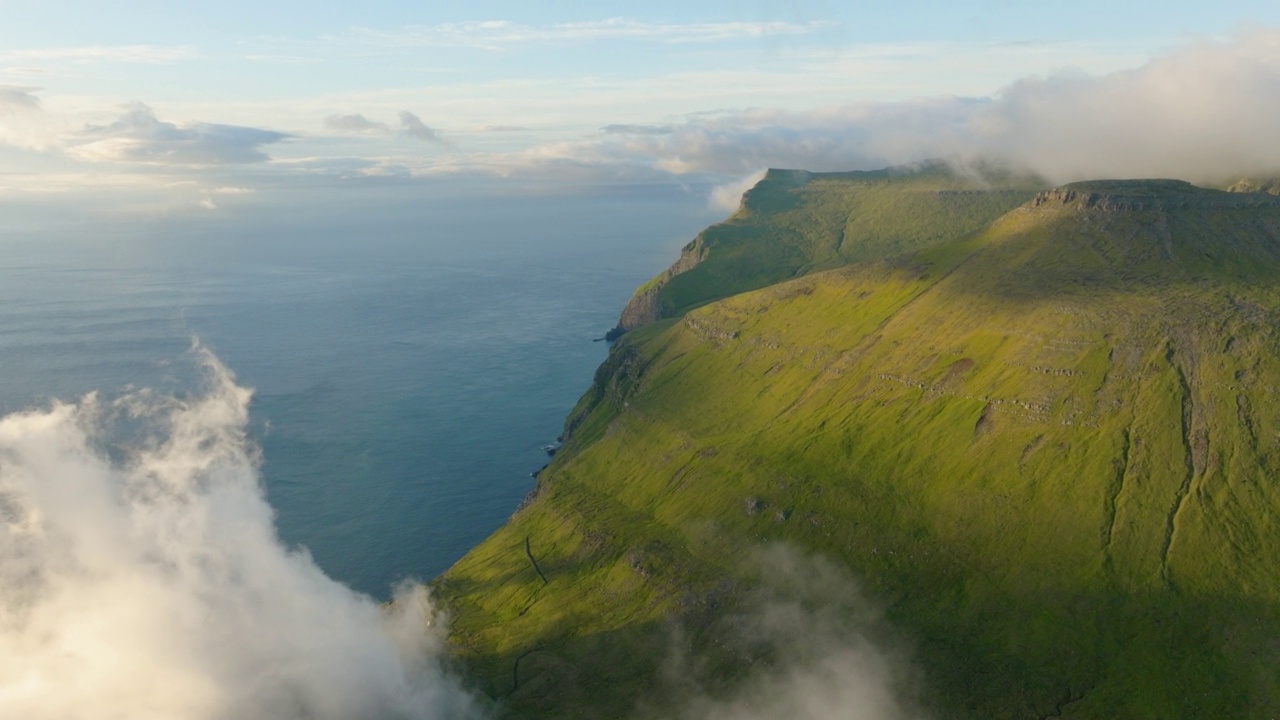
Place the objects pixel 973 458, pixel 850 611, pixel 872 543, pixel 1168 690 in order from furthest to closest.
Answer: pixel 973 458, pixel 872 543, pixel 850 611, pixel 1168 690

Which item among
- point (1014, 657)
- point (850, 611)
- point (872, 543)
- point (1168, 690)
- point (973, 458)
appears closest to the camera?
point (1168, 690)

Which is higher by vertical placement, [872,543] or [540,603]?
[872,543]

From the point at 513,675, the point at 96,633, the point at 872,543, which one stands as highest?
the point at 96,633

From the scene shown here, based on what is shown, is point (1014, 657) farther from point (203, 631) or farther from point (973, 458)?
point (203, 631)

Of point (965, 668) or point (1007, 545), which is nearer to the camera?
point (965, 668)

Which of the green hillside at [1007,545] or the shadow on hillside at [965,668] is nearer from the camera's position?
the shadow on hillside at [965,668]

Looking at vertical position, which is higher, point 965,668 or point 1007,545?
point 1007,545

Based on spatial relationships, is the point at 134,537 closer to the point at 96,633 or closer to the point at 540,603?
the point at 96,633

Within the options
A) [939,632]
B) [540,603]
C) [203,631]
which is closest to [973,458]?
[939,632]

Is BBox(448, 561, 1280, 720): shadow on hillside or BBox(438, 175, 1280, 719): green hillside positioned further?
BBox(438, 175, 1280, 719): green hillside

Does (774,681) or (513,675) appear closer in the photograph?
(774,681)
